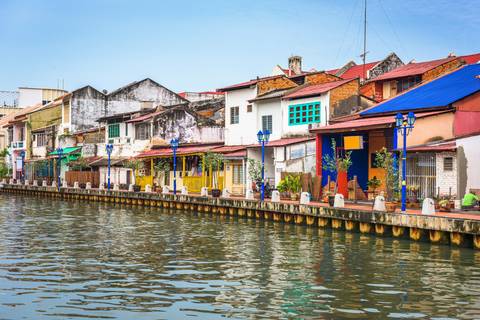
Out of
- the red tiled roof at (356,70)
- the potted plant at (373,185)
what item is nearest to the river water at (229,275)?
the potted plant at (373,185)

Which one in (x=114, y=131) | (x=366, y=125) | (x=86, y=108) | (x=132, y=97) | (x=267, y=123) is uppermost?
(x=132, y=97)

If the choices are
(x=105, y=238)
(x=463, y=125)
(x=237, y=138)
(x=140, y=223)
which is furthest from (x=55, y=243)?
(x=237, y=138)

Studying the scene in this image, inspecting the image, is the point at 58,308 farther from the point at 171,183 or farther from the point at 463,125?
the point at 171,183


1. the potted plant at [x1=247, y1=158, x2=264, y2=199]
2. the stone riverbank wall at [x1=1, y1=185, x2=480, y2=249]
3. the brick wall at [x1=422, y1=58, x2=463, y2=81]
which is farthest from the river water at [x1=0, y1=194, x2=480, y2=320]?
the brick wall at [x1=422, y1=58, x2=463, y2=81]

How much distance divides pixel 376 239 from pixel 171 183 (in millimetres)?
28470

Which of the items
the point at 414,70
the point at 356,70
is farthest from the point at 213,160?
the point at 356,70

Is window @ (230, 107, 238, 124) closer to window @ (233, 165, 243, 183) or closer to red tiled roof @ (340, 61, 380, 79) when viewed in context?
window @ (233, 165, 243, 183)

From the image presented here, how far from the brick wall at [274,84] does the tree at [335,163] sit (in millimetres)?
12155

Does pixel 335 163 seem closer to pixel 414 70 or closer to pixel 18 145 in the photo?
pixel 414 70

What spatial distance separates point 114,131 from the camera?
57.8 meters

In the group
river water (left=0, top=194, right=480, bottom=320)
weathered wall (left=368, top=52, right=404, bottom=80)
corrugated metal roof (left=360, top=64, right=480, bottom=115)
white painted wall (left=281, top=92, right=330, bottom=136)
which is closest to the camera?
river water (left=0, top=194, right=480, bottom=320)

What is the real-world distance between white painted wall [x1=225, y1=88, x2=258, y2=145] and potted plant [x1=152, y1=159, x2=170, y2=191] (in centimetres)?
561

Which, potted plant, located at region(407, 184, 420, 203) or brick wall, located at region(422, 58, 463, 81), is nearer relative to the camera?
potted plant, located at region(407, 184, 420, 203)

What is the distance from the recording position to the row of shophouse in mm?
26891
